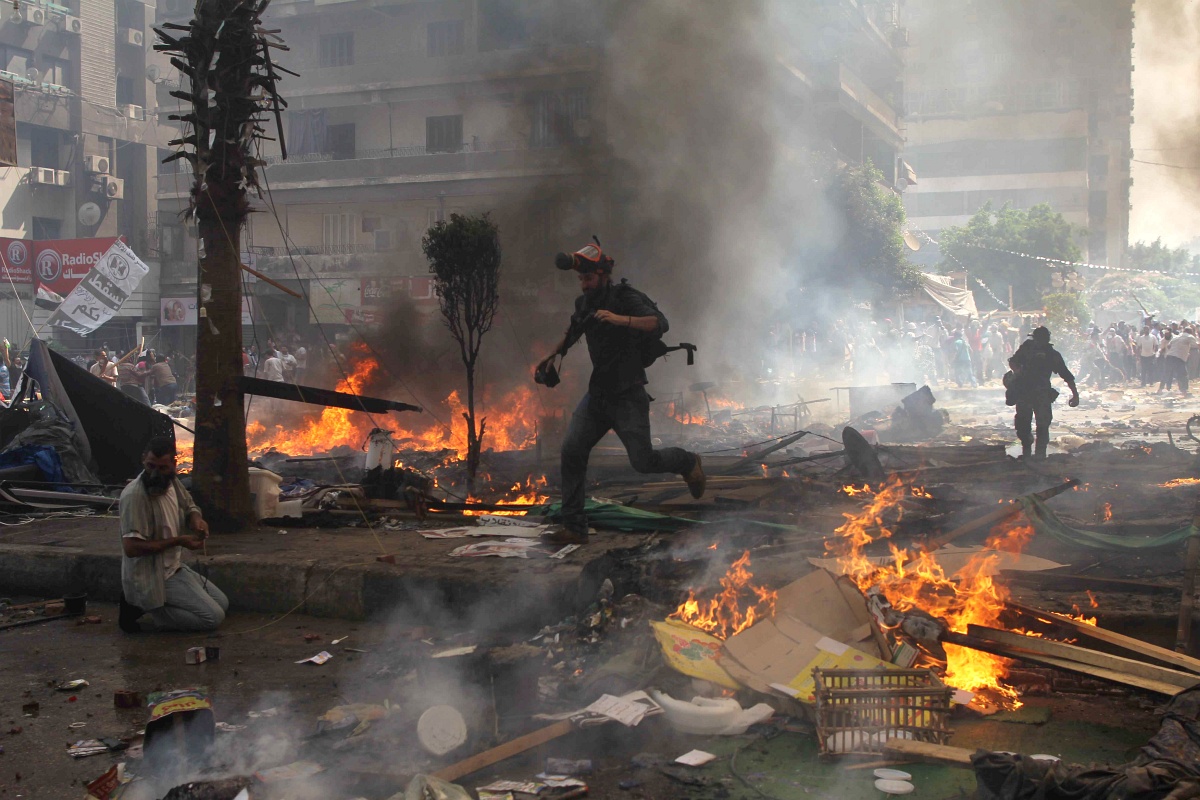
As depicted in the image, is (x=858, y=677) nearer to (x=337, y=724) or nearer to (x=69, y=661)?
(x=337, y=724)

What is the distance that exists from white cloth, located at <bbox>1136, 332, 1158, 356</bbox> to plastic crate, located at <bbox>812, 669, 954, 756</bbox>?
72.0 feet

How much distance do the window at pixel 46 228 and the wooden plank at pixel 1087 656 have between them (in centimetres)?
3715

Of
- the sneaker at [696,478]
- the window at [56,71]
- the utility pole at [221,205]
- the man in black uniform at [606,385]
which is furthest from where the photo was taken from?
the window at [56,71]

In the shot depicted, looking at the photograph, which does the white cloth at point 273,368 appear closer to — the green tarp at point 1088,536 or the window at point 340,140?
the green tarp at point 1088,536

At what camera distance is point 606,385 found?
17.7ft

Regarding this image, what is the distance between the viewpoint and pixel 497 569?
16.1 ft

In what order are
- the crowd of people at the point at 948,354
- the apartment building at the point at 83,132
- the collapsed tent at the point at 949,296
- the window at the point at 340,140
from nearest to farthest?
the crowd of people at the point at 948,354
the apartment building at the point at 83,132
the collapsed tent at the point at 949,296
the window at the point at 340,140

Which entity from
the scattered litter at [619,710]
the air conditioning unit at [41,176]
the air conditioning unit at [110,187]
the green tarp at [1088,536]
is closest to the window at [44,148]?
the air conditioning unit at [41,176]

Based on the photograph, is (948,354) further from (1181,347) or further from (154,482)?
(154,482)

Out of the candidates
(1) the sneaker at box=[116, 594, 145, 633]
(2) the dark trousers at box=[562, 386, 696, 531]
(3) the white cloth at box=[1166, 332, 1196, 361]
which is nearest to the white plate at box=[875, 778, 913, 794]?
(2) the dark trousers at box=[562, 386, 696, 531]

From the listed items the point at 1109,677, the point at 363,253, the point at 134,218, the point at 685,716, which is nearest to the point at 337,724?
the point at 685,716

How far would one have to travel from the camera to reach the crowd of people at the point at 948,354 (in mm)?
22641

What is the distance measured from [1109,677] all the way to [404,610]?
334 cm

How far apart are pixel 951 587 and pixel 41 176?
3628 centimetres
